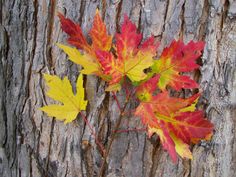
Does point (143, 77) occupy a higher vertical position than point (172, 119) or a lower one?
higher

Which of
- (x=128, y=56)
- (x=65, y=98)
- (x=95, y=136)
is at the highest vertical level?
(x=128, y=56)

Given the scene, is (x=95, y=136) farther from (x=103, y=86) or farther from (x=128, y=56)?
(x=128, y=56)

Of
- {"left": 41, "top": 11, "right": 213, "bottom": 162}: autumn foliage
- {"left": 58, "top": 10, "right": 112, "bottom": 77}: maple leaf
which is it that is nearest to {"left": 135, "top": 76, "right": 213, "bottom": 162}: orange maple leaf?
{"left": 41, "top": 11, "right": 213, "bottom": 162}: autumn foliage

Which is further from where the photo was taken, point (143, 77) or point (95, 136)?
point (95, 136)

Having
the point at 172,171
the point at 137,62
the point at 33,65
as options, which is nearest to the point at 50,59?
the point at 33,65

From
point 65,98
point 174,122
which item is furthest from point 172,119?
point 65,98
